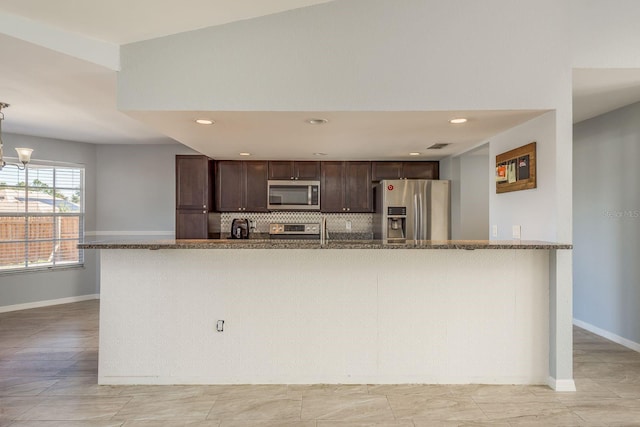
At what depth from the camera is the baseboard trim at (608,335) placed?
3689 mm

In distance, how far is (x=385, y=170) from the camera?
5.64 meters

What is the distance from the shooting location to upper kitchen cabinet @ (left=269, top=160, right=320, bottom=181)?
18.6ft

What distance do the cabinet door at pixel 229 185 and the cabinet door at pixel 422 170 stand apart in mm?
2374

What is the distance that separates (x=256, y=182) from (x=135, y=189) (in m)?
1.92

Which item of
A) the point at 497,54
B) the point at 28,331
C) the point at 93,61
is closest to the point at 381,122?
the point at 497,54

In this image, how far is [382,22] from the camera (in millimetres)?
2770

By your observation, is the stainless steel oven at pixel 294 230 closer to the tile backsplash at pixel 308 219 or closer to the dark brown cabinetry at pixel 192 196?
the tile backsplash at pixel 308 219

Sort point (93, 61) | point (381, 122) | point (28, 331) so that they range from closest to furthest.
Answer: point (93, 61), point (381, 122), point (28, 331)

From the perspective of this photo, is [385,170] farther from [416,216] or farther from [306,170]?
[306,170]

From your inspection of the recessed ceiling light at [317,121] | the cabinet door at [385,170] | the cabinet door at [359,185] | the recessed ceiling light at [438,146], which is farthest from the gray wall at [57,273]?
the recessed ceiling light at [438,146]

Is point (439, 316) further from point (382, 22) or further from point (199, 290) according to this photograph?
point (382, 22)

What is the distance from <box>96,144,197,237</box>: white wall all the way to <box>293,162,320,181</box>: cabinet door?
1.75 m

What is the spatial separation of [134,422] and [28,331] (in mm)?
2732

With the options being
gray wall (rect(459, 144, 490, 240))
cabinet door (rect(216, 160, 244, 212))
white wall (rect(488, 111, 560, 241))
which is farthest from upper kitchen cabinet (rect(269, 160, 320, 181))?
white wall (rect(488, 111, 560, 241))
